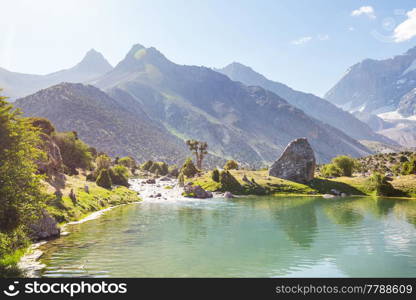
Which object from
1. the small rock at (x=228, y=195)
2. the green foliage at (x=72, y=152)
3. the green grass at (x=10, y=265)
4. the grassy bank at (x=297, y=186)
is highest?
the green foliage at (x=72, y=152)

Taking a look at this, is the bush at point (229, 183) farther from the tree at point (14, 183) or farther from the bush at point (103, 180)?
the tree at point (14, 183)

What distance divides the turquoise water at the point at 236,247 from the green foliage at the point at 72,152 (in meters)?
51.8

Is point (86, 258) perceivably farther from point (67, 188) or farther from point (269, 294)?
point (67, 188)

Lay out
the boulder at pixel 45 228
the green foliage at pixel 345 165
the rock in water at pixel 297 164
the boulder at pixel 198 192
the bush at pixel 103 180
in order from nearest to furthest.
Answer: the boulder at pixel 45 228 < the bush at pixel 103 180 < the boulder at pixel 198 192 < the rock in water at pixel 297 164 < the green foliage at pixel 345 165

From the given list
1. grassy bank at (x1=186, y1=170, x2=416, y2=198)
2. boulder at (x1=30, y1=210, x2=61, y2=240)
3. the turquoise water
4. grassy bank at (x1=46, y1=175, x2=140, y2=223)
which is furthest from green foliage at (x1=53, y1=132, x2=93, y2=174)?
boulder at (x1=30, y1=210, x2=61, y2=240)

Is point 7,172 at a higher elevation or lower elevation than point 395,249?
higher

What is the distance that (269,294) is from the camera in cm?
2000

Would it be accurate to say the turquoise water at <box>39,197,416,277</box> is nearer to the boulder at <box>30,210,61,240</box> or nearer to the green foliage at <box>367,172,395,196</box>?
the boulder at <box>30,210,61,240</box>

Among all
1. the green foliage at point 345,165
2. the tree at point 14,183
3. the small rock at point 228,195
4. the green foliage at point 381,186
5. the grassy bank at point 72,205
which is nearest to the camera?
the tree at point 14,183

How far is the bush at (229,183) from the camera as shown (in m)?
110

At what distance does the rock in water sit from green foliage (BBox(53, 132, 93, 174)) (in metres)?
70.8

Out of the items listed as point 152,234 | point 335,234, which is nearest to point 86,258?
point 152,234

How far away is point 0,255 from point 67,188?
37.2 metres

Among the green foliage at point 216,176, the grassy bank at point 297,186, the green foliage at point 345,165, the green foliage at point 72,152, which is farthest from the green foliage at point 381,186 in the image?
the green foliage at point 72,152
